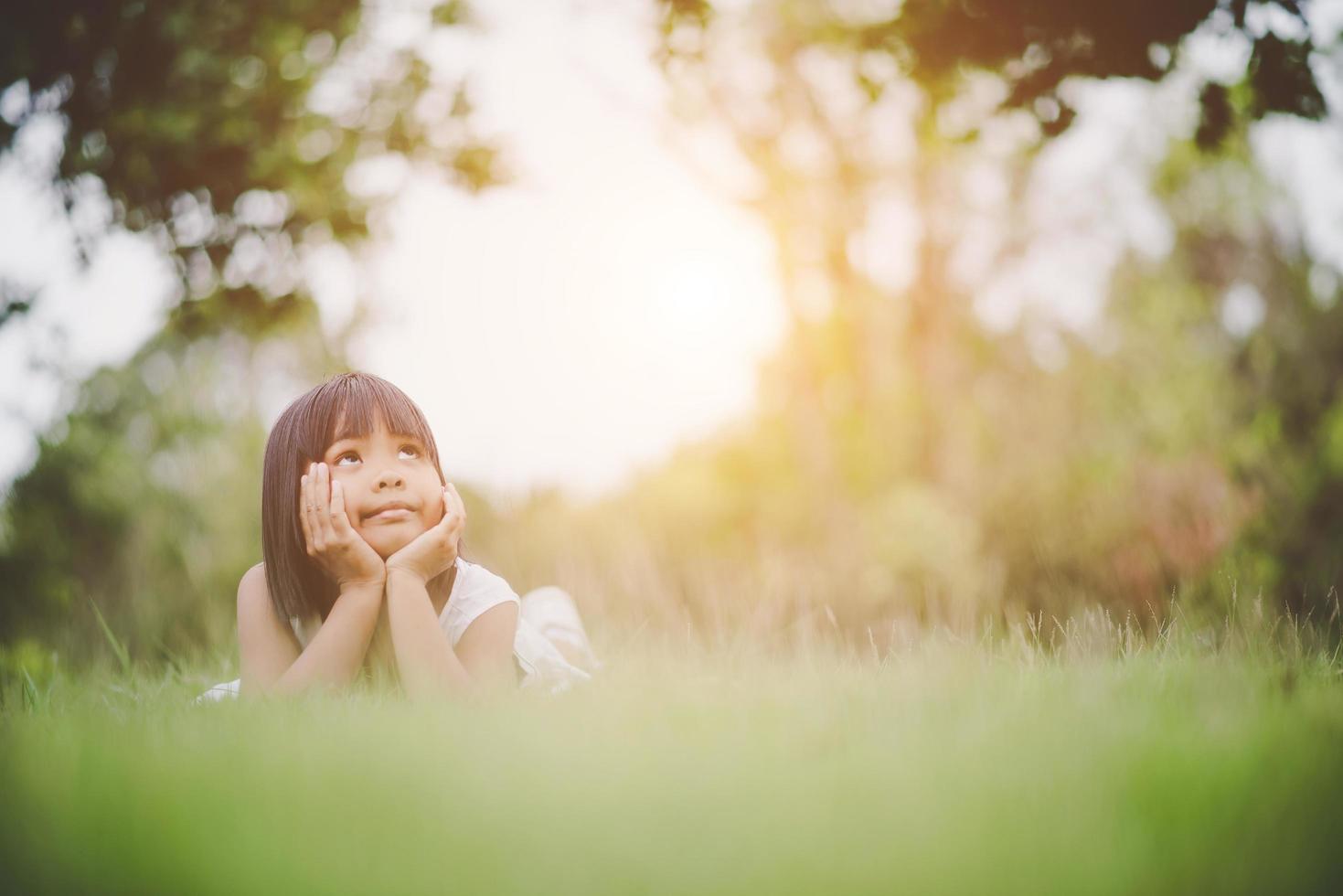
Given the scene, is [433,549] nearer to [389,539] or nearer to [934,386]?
[389,539]

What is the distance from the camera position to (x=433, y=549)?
2.58 m

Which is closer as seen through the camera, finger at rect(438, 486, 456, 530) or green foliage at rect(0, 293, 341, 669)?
finger at rect(438, 486, 456, 530)

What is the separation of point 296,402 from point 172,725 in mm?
1041

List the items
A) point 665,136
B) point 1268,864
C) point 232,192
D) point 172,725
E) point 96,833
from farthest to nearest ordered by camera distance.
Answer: point 665,136 → point 232,192 → point 172,725 → point 96,833 → point 1268,864

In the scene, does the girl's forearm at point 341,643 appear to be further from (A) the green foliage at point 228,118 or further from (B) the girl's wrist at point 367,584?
(A) the green foliage at point 228,118

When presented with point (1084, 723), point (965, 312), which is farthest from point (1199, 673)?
point (965, 312)

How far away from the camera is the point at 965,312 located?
966cm

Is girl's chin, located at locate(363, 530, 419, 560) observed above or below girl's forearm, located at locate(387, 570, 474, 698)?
above

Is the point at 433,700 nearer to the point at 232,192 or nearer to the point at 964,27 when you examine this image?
the point at 964,27

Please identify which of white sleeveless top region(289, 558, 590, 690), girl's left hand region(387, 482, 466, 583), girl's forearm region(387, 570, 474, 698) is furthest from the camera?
white sleeveless top region(289, 558, 590, 690)

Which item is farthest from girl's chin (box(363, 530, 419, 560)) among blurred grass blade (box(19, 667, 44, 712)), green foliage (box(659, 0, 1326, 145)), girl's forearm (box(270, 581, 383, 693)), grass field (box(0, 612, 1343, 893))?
green foliage (box(659, 0, 1326, 145))

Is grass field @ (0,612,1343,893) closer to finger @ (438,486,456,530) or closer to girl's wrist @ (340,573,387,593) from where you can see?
girl's wrist @ (340,573,387,593)

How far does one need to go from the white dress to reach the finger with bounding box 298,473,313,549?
0.98ft

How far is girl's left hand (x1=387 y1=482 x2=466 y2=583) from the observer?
2568 millimetres
